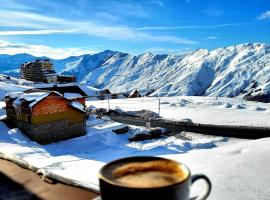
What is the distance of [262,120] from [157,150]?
18379mm

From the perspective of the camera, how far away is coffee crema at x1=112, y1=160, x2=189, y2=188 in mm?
2035

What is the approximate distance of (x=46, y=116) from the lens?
33281 mm

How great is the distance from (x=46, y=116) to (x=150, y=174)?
3224 centimetres

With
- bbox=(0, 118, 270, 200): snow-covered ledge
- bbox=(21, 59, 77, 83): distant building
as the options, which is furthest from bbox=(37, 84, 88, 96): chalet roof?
bbox=(0, 118, 270, 200): snow-covered ledge

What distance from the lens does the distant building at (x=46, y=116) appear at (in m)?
32.7

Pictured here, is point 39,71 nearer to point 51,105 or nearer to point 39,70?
point 39,70

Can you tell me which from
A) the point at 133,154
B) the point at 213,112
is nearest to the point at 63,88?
the point at 213,112

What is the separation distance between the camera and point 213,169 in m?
5.05

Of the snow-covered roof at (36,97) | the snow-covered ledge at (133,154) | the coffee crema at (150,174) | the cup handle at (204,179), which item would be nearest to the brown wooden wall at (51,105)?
the snow-covered roof at (36,97)

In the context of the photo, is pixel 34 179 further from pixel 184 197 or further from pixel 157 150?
pixel 157 150

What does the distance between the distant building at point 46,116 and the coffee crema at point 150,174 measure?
31.2 m

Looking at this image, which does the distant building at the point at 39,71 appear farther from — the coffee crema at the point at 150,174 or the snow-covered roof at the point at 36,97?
the coffee crema at the point at 150,174

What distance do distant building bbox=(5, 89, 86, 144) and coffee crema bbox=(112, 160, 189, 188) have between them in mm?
31216

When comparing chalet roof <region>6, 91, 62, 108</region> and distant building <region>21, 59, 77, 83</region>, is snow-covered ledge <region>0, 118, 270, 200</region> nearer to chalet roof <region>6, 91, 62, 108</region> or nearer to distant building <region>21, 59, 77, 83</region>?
chalet roof <region>6, 91, 62, 108</region>
